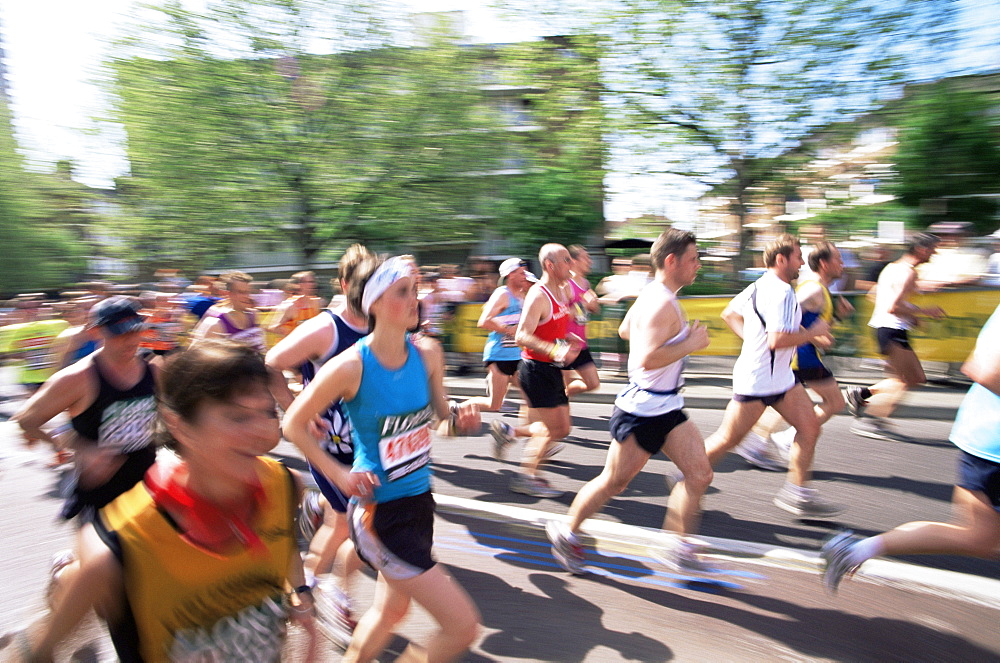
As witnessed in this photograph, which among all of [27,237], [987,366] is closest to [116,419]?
[987,366]

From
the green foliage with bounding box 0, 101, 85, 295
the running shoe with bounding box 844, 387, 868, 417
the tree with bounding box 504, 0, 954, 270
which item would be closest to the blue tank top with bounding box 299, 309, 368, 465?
the running shoe with bounding box 844, 387, 868, 417

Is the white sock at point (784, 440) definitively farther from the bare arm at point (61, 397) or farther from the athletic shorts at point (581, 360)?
the bare arm at point (61, 397)

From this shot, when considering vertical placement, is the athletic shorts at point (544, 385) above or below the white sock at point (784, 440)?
above

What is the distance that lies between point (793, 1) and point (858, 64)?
1.84 metres

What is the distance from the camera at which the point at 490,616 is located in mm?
3855

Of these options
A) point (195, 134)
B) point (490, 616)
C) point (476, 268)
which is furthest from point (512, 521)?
point (195, 134)

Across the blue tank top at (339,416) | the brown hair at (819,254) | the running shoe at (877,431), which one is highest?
the brown hair at (819,254)

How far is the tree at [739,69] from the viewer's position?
14883 millimetres

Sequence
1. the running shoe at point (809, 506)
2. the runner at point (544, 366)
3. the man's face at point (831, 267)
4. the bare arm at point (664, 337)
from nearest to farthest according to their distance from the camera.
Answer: the bare arm at point (664, 337) → the running shoe at point (809, 506) → the runner at point (544, 366) → the man's face at point (831, 267)

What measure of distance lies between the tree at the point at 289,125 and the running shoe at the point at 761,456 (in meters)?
16.0

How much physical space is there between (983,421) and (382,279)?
8.04 ft

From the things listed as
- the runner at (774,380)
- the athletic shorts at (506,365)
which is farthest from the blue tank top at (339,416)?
the athletic shorts at (506,365)

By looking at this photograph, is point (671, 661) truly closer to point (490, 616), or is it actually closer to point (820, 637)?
point (820, 637)

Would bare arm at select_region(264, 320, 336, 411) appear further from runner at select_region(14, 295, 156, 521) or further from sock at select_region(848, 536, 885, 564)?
sock at select_region(848, 536, 885, 564)
